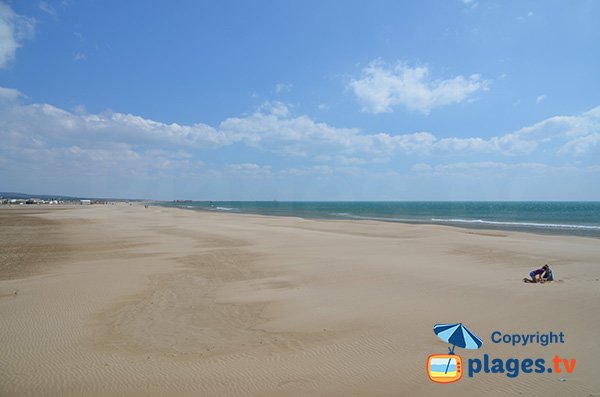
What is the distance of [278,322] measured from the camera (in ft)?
29.6

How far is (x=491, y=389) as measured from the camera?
5.85 metres

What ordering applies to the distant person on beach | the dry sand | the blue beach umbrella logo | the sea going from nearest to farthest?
the dry sand < the blue beach umbrella logo < the distant person on beach < the sea

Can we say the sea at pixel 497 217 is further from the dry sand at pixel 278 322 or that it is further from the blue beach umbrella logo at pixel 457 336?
the blue beach umbrella logo at pixel 457 336

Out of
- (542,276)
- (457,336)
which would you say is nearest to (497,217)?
(542,276)

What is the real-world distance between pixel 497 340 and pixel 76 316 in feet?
35.6

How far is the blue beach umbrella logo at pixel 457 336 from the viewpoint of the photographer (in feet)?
24.4

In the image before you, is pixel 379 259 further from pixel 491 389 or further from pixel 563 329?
pixel 491 389

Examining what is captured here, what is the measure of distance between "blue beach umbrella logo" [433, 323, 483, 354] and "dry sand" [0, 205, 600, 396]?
269 millimetres

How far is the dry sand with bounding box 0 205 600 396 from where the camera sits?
6133 millimetres

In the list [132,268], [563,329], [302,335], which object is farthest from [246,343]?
[132,268]

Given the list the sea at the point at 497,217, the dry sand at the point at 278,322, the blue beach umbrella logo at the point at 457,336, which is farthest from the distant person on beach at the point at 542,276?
the sea at the point at 497,217

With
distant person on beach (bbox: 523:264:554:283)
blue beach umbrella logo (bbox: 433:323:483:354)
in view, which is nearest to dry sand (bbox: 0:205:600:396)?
blue beach umbrella logo (bbox: 433:323:483:354)

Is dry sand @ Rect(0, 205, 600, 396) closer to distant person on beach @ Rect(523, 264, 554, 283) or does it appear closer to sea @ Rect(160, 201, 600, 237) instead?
distant person on beach @ Rect(523, 264, 554, 283)

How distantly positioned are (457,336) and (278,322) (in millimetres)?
4355
